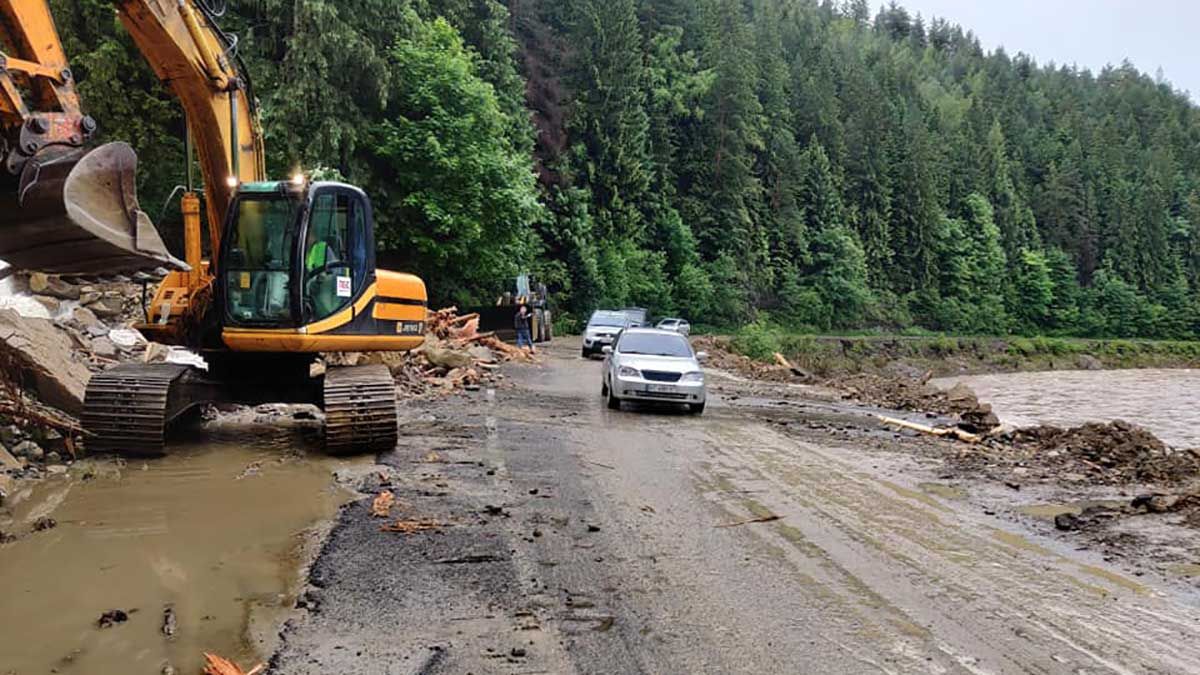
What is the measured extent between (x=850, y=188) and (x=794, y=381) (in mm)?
61993

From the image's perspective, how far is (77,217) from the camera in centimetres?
502

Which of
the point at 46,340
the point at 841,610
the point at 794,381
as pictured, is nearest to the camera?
the point at 841,610

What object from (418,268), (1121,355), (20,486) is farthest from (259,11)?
(1121,355)

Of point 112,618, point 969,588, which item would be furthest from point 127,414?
point 969,588

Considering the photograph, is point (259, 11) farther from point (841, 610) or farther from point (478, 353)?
point (841, 610)

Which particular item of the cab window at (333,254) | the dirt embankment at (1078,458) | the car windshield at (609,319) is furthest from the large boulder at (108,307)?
the car windshield at (609,319)

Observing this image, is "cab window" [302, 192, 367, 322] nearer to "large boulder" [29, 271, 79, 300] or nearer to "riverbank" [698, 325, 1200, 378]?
"large boulder" [29, 271, 79, 300]

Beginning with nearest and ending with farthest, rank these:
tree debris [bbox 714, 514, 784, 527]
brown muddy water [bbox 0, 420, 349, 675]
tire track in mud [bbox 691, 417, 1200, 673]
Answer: brown muddy water [bbox 0, 420, 349, 675] < tire track in mud [bbox 691, 417, 1200, 673] < tree debris [bbox 714, 514, 784, 527]

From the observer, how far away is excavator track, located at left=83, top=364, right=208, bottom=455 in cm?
928

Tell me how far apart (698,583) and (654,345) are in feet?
37.4

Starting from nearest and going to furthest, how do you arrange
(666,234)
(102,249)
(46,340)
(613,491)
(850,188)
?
(102,249), (613,491), (46,340), (666,234), (850,188)

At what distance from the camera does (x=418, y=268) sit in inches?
1379

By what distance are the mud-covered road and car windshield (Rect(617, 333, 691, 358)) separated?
642cm

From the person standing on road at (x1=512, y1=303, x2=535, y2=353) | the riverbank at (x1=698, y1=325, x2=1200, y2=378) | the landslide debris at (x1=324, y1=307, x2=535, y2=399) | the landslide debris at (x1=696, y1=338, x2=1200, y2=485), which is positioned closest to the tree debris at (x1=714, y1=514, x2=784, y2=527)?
the landslide debris at (x1=696, y1=338, x2=1200, y2=485)
